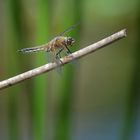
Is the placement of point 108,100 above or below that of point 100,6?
below

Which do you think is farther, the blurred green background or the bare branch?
the blurred green background

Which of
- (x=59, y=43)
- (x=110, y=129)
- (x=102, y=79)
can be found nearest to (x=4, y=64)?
(x=102, y=79)

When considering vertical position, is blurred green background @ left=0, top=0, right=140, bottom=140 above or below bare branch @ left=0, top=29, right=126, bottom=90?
above

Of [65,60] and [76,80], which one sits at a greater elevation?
[76,80]

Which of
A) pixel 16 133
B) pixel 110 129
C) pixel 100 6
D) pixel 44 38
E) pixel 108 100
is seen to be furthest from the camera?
pixel 100 6

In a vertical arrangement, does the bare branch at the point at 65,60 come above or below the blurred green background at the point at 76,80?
below

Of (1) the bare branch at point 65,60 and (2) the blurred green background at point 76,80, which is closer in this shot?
(1) the bare branch at point 65,60

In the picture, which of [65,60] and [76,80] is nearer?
[65,60]

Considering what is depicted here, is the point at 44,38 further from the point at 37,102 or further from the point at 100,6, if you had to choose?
the point at 100,6
